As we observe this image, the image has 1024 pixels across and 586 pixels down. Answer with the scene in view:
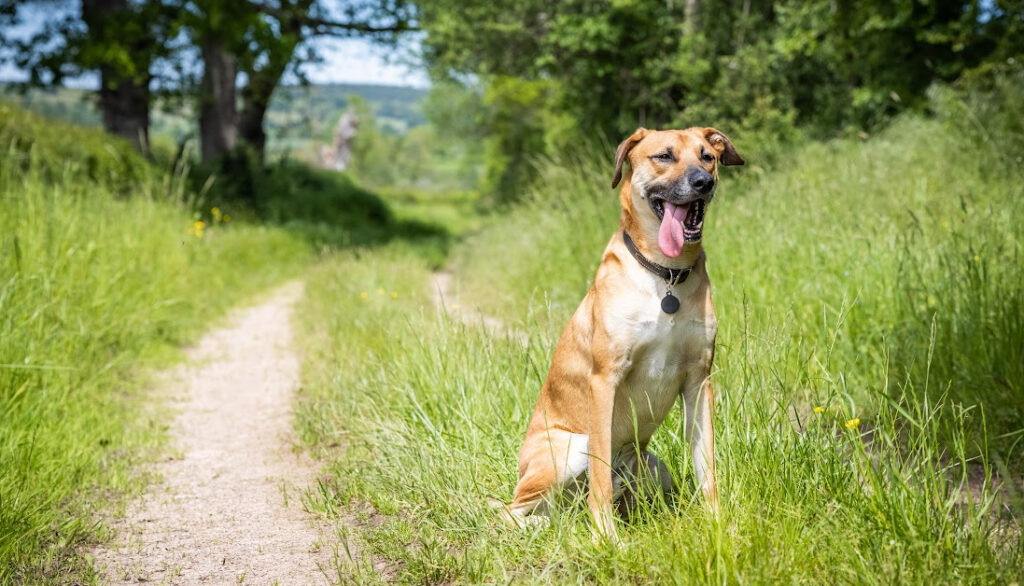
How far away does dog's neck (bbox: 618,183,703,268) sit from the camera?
284 cm

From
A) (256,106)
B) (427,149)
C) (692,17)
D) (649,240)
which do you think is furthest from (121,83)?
(427,149)

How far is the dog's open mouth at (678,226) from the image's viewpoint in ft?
9.05

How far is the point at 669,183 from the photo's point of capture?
2783 millimetres

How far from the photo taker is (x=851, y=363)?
4617 mm

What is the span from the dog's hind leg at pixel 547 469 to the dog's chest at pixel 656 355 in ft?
0.62

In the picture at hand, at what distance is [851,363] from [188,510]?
3.69 metres

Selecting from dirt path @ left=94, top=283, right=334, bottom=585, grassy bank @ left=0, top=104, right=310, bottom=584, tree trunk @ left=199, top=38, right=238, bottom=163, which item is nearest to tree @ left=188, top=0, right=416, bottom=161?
tree trunk @ left=199, top=38, right=238, bottom=163

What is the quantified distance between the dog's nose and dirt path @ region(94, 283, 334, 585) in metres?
1.91

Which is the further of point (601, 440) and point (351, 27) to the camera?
point (351, 27)

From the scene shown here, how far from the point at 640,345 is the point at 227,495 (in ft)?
8.18

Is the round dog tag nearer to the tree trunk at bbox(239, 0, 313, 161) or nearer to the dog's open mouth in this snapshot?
the dog's open mouth

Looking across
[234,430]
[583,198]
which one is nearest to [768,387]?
[234,430]

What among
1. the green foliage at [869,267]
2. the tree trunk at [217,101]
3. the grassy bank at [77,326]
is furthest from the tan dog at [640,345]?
the tree trunk at [217,101]

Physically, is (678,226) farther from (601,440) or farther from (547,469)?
(547,469)
